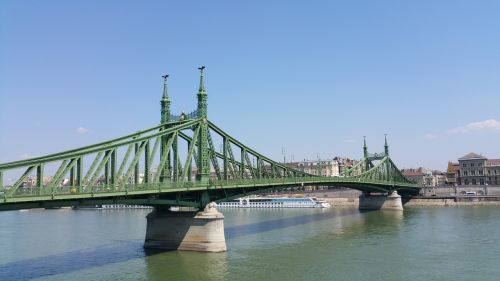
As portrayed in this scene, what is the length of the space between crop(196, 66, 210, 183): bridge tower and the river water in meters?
9.22

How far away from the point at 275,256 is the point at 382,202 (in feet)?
270

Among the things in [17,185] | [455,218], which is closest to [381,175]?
[455,218]

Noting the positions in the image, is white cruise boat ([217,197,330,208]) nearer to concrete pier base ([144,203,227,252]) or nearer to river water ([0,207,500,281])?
river water ([0,207,500,281])

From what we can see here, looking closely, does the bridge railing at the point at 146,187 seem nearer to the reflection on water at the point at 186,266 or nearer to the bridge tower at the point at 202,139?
the bridge tower at the point at 202,139

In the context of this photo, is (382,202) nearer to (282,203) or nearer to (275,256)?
(282,203)

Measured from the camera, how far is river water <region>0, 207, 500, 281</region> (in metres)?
41.6

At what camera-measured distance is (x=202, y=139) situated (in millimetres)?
58406

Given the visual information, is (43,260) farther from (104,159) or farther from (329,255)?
(329,255)

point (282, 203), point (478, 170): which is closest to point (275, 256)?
point (282, 203)

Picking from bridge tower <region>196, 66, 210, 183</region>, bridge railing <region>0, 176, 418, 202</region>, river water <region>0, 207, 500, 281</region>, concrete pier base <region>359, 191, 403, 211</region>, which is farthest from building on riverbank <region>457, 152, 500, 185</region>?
bridge tower <region>196, 66, 210, 183</region>

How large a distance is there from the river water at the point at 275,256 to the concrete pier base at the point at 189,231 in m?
1.65

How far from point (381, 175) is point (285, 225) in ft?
217

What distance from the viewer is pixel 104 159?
139 feet

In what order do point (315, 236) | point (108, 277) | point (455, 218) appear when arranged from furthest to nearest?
point (455, 218) → point (315, 236) → point (108, 277)
